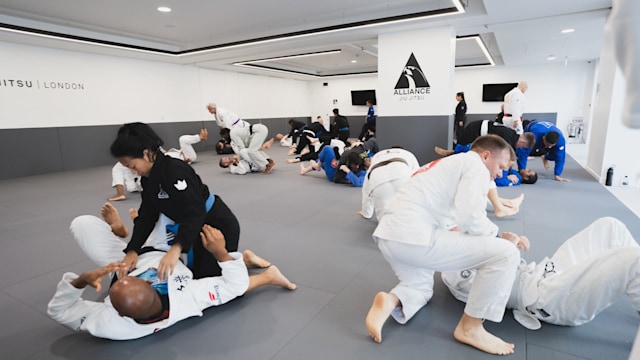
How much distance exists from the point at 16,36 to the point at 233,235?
768 centimetres


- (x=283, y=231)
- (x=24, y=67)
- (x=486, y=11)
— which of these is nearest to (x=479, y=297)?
(x=283, y=231)

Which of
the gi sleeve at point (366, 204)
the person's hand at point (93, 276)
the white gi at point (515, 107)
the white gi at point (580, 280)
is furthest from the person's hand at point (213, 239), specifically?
the white gi at point (515, 107)

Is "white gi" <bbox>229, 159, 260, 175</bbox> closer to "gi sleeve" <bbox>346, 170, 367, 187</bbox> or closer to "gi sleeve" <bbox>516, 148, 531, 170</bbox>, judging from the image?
"gi sleeve" <bbox>346, 170, 367, 187</bbox>

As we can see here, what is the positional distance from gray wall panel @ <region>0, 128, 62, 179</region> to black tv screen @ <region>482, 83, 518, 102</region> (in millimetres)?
14189

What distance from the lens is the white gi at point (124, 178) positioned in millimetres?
5426

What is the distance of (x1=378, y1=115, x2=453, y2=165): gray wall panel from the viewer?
728 centimetres

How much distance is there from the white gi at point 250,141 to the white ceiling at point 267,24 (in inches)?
87.5

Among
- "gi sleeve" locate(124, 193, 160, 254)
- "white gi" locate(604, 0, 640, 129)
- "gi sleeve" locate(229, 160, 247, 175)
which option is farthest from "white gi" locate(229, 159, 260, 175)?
"white gi" locate(604, 0, 640, 129)

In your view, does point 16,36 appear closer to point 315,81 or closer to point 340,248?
point 340,248

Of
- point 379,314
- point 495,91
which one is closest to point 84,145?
point 379,314

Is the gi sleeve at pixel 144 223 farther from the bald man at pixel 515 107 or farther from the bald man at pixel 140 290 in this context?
the bald man at pixel 515 107

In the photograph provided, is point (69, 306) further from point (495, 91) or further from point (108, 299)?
point (495, 91)

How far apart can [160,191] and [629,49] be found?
2.10m

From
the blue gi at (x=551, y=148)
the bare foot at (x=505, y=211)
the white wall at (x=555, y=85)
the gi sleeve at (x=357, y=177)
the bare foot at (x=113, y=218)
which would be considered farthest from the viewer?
the white wall at (x=555, y=85)
